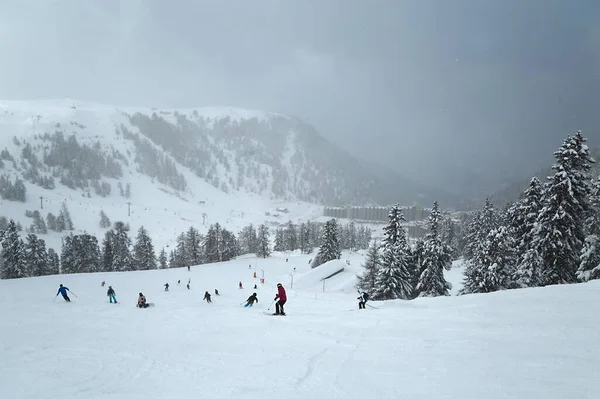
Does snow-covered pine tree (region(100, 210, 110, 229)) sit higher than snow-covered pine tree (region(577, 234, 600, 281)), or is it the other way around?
snow-covered pine tree (region(100, 210, 110, 229))

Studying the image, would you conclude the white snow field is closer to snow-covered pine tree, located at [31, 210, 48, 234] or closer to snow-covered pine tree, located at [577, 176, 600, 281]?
snow-covered pine tree, located at [577, 176, 600, 281]

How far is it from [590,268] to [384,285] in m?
16.8

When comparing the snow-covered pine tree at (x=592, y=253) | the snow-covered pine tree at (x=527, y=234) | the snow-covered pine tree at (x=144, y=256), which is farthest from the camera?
the snow-covered pine tree at (x=144, y=256)

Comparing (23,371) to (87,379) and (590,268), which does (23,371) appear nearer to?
(87,379)

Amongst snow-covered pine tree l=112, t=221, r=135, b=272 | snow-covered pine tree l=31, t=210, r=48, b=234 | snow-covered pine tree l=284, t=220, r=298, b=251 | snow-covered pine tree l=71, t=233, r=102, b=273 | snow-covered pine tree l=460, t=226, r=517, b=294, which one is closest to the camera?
snow-covered pine tree l=460, t=226, r=517, b=294

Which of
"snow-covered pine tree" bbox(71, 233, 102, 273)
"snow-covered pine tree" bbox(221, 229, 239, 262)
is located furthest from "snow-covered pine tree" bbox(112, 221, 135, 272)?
"snow-covered pine tree" bbox(221, 229, 239, 262)

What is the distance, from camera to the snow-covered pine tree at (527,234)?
23.7 metres

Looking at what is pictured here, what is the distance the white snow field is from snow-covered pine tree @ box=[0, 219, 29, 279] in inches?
1520

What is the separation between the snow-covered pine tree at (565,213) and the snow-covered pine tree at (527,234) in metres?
1.03

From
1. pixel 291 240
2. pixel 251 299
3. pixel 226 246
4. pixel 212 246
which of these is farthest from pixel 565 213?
pixel 291 240

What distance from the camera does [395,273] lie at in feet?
107

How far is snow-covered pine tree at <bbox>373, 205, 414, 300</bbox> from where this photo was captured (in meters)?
32.3

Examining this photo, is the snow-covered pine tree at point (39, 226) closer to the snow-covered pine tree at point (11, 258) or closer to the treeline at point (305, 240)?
the treeline at point (305, 240)

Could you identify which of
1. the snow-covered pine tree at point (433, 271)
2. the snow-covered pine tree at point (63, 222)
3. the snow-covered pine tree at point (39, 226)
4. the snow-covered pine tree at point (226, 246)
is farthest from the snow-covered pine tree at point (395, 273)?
the snow-covered pine tree at point (63, 222)
